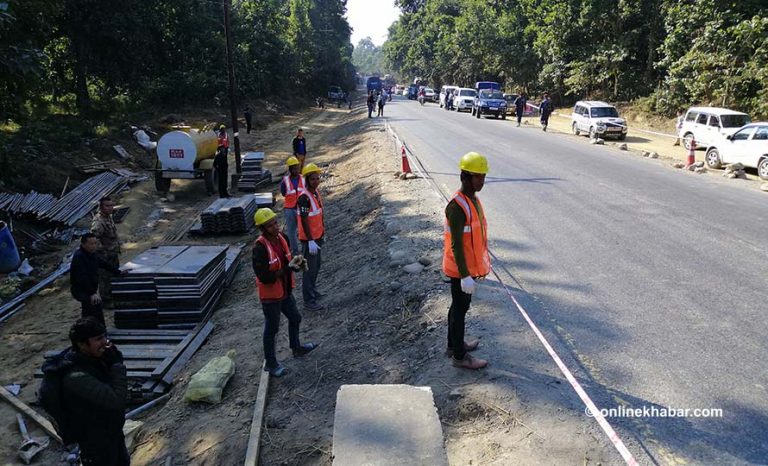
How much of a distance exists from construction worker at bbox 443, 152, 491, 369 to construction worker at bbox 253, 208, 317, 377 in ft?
6.44

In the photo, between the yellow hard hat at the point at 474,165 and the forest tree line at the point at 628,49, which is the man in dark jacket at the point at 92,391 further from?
the forest tree line at the point at 628,49

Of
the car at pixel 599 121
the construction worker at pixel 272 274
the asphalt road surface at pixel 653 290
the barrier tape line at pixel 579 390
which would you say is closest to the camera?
the barrier tape line at pixel 579 390

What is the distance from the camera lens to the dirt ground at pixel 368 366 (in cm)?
386

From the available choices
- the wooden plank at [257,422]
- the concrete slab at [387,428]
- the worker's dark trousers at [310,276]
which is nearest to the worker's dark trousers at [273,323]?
the wooden plank at [257,422]

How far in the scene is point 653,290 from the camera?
602 centimetres

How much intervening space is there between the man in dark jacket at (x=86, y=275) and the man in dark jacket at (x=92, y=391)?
3.41 meters

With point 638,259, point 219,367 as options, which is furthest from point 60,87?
point 638,259

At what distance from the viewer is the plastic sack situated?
18.6ft

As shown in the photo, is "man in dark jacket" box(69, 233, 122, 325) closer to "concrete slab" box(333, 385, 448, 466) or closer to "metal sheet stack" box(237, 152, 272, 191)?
"concrete slab" box(333, 385, 448, 466)

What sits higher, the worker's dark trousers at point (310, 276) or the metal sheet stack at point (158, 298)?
the worker's dark trousers at point (310, 276)

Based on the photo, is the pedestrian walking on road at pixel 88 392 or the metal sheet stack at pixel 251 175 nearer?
the pedestrian walking on road at pixel 88 392

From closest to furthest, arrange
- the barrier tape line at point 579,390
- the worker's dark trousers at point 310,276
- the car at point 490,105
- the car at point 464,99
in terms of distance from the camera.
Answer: the barrier tape line at point 579,390 → the worker's dark trousers at point 310,276 → the car at point 490,105 → the car at point 464,99

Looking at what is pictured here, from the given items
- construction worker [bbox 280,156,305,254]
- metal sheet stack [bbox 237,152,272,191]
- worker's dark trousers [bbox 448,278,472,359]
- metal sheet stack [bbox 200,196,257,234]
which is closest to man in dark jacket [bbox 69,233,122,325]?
construction worker [bbox 280,156,305,254]

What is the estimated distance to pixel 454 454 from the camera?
3709 mm
